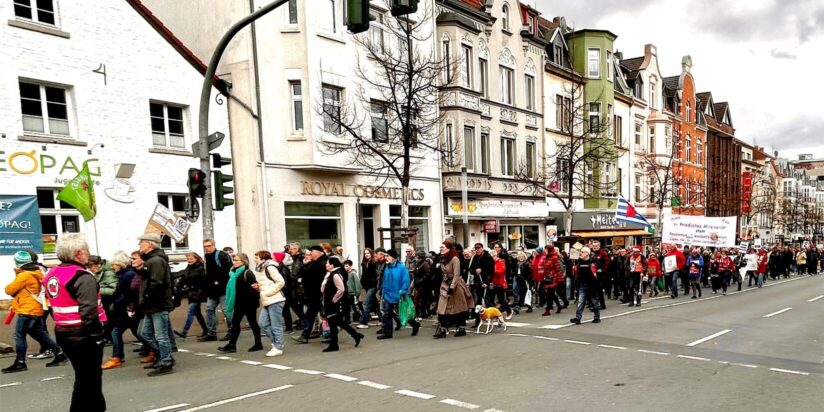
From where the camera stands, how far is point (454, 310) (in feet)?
36.3

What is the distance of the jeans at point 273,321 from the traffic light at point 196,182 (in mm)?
2954

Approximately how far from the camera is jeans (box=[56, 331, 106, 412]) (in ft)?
17.8

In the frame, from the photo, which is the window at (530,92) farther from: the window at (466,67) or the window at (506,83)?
the window at (466,67)

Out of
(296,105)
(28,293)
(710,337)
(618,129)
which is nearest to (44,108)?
(296,105)

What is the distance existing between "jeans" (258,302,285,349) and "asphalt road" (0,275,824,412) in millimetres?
376

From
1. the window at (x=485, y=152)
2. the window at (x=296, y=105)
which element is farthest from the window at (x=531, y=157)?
the window at (x=296, y=105)

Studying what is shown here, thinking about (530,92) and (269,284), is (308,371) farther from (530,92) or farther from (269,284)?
(530,92)

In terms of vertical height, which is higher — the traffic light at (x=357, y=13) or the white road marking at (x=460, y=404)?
the traffic light at (x=357, y=13)

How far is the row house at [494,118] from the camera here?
24234 mm

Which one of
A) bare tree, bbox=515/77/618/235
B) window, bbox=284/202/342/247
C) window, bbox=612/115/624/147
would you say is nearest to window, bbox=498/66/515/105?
bare tree, bbox=515/77/618/235

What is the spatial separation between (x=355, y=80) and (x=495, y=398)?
15580mm

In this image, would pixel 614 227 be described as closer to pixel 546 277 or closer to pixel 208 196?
pixel 546 277

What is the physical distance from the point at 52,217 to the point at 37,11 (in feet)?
16.2

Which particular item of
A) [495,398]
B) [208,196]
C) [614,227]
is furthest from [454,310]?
[614,227]
